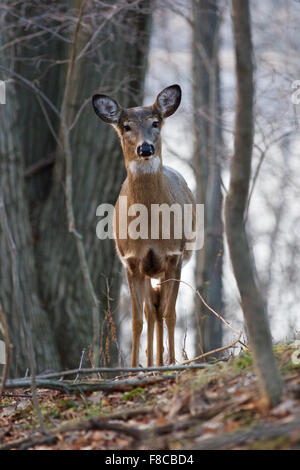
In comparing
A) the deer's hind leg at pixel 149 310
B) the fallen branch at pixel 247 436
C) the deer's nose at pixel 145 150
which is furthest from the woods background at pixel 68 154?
the fallen branch at pixel 247 436

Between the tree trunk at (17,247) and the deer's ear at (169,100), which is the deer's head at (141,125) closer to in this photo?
the deer's ear at (169,100)

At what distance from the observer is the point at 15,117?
993cm

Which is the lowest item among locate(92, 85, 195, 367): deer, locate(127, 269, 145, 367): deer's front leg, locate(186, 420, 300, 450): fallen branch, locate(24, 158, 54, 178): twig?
A: locate(186, 420, 300, 450): fallen branch

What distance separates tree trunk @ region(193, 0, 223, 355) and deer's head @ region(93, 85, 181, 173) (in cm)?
294

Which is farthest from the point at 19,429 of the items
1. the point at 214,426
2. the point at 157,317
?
the point at 157,317

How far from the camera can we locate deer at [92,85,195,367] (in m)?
7.34

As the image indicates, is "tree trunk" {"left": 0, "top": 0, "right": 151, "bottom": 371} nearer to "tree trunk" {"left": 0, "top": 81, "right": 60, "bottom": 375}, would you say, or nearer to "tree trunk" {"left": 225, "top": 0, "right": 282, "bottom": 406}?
"tree trunk" {"left": 0, "top": 81, "right": 60, "bottom": 375}

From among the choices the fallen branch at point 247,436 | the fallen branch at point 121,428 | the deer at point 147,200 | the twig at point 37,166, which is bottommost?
the fallen branch at point 247,436

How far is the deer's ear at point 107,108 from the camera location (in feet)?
25.1

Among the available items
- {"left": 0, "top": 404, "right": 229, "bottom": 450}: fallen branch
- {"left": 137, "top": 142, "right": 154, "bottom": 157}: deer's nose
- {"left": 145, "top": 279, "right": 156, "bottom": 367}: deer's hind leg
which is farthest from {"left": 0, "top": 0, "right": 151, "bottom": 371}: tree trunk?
{"left": 0, "top": 404, "right": 229, "bottom": 450}: fallen branch

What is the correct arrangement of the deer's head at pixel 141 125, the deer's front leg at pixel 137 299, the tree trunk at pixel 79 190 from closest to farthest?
the deer's head at pixel 141 125 → the deer's front leg at pixel 137 299 → the tree trunk at pixel 79 190

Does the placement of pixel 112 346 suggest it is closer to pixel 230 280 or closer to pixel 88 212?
pixel 88 212

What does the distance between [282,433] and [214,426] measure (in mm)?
451

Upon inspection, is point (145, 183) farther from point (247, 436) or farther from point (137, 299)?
point (247, 436)
